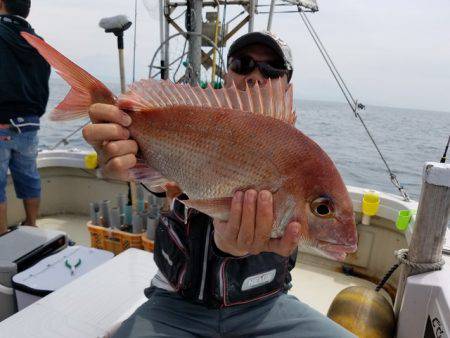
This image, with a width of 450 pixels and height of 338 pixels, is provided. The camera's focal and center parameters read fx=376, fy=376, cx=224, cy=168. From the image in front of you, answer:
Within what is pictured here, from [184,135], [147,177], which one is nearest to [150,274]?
[147,177]

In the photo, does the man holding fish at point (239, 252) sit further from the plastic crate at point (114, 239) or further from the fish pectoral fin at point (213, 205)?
the plastic crate at point (114, 239)

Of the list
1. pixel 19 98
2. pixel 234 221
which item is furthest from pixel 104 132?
pixel 19 98

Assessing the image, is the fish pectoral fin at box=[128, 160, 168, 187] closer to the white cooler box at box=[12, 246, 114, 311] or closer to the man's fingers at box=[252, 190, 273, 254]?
the man's fingers at box=[252, 190, 273, 254]

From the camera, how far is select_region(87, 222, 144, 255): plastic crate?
150 inches

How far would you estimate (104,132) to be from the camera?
1365 millimetres

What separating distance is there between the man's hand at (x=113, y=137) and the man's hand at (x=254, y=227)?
430mm

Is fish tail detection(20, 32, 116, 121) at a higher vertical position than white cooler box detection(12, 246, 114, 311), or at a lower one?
higher

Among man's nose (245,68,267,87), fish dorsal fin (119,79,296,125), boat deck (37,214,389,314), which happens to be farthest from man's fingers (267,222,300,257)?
boat deck (37,214,389,314)

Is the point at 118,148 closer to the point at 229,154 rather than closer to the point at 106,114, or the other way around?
the point at 106,114

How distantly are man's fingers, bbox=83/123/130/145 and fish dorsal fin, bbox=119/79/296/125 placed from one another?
9 centimetres

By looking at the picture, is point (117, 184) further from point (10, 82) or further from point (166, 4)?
point (166, 4)

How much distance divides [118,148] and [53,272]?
5.42ft

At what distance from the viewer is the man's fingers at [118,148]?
138 centimetres

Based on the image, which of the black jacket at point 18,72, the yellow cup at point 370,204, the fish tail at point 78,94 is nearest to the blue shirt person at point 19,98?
the black jacket at point 18,72
